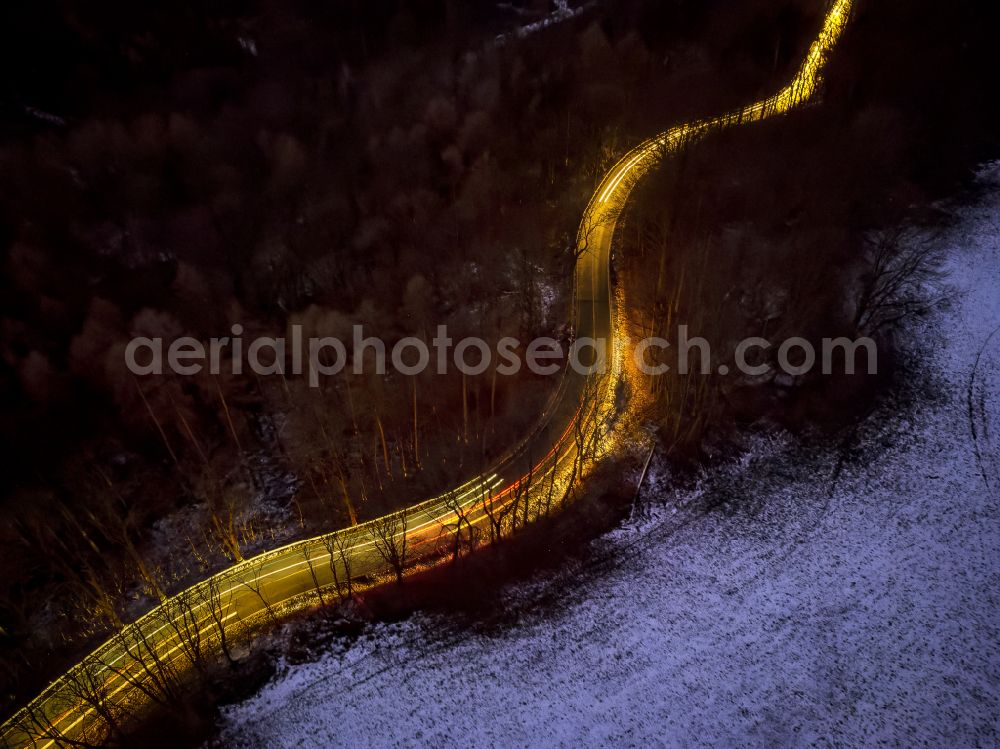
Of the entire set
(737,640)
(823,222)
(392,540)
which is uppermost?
(823,222)

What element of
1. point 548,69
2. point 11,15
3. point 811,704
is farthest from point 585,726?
point 11,15

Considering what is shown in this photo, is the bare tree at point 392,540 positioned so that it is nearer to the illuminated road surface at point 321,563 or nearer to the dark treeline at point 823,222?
the illuminated road surface at point 321,563

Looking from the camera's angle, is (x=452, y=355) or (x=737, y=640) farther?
(x=452, y=355)

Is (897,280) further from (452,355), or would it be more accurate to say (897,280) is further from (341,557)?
(341,557)

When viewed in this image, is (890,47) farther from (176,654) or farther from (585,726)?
(176,654)

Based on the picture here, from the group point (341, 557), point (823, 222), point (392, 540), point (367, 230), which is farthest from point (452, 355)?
point (823, 222)

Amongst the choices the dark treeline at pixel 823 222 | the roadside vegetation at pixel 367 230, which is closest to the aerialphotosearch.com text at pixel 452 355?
the dark treeline at pixel 823 222

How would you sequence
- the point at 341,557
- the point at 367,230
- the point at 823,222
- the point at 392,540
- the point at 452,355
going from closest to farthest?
1. the point at 392,540
2. the point at 341,557
3. the point at 452,355
4. the point at 823,222
5. the point at 367,230
